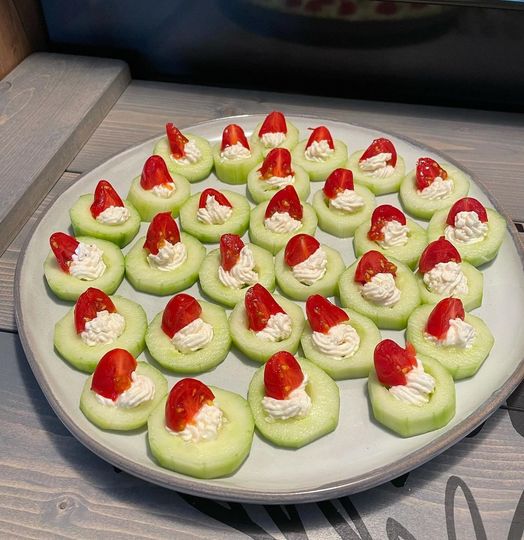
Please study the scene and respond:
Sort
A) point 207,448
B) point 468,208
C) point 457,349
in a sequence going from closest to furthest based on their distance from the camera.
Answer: point 207,448 < point 457,349 < point 468,208

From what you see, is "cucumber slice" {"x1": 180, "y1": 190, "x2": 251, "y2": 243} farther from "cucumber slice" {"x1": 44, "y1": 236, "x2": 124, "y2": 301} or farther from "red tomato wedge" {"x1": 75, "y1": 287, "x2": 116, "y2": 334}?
"red tomato wedge" {"x1": 75, "y1": 287, "x2": 116, "y2": 334}

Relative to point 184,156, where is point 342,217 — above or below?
below

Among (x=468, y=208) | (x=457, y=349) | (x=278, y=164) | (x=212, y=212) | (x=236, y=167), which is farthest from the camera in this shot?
(x=236, y=167)

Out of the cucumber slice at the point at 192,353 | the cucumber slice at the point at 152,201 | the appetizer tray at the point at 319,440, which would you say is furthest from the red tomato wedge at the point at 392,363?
the cucumber slice at the point at 152,201

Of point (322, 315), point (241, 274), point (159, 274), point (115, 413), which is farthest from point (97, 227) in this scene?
point (322, 315)

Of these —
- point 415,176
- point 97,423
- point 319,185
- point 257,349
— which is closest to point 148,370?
point 97,423

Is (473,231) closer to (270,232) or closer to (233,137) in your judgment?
(270,232)

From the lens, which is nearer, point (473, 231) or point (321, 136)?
point (473, 231)

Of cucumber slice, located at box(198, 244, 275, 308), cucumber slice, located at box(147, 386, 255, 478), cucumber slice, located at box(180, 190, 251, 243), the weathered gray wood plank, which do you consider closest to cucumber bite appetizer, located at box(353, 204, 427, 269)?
cucumber slice, located at box(198, 244, 275, 308)
